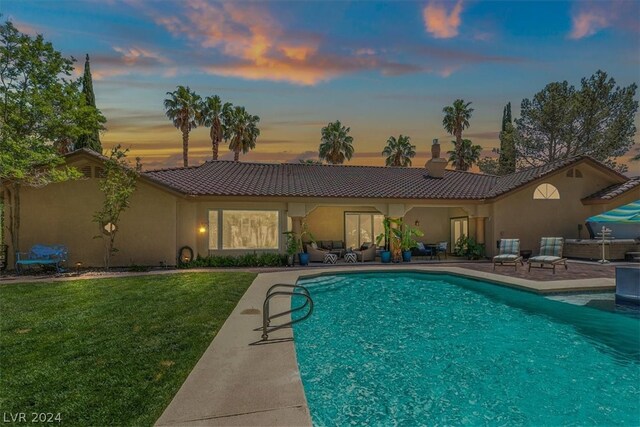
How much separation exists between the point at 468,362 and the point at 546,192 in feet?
58.0

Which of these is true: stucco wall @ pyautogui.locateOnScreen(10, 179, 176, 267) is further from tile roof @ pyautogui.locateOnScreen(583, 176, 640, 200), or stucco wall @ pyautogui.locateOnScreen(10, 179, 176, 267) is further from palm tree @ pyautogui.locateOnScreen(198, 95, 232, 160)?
palm tree @ pyautogui.locateOnScreen(198, 95, 232, 160)

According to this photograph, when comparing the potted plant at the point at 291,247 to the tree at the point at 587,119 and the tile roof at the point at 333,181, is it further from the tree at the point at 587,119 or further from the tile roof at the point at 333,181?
the tree at the point at 587,119

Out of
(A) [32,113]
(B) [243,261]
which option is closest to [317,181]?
(B) [243,261]

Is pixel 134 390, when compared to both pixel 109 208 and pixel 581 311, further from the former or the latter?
pixel 109 208

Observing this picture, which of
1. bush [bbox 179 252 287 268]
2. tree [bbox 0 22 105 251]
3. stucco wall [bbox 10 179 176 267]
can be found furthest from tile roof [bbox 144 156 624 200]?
tree [bbox 0 22 105 251]

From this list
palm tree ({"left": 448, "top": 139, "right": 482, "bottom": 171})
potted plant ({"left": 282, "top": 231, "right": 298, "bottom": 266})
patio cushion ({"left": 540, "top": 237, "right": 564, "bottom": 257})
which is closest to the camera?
patio cushion ({"left": 540, "top": 237, "right": 564, "bottom": 257})

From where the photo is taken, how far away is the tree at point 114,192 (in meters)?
14.9

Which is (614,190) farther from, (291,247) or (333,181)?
(291,247)

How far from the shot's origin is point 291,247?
17188mm

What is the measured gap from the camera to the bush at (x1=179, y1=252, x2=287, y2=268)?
55.3 feet

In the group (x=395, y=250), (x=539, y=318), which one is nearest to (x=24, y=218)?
(x=395, y=250)

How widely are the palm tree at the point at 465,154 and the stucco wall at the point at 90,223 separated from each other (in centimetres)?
3969

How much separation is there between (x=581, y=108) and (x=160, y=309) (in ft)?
138

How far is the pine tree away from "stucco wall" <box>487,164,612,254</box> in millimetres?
20187
